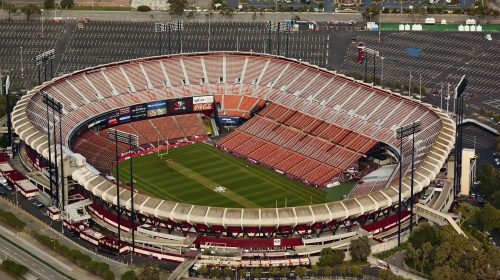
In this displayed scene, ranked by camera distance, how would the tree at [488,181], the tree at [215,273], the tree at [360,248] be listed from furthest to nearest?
the tree at [488,181]
the tree at [360,248]
the tree at [215,273]

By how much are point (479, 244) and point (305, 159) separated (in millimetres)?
38524

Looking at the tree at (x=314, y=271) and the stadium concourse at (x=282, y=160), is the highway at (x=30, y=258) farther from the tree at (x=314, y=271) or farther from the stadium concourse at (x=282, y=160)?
the tree at (x=314, y=271)

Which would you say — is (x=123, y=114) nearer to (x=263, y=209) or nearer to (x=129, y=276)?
(x=263, y=209)

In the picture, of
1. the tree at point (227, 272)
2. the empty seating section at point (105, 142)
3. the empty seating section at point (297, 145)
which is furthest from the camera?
the empty seating section at point (105, 142)

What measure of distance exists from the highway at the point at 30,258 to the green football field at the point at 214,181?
74.4 ft

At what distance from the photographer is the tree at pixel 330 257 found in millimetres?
152875

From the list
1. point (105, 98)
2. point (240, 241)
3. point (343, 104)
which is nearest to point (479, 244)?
point (240, 241)

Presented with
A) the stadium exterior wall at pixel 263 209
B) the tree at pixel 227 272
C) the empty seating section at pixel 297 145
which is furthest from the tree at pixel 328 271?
the empty seating section at pixel 297 145

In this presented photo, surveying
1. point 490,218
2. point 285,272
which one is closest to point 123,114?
point 285,272

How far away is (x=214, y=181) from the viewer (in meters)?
180

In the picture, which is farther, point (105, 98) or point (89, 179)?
point (105, 98)

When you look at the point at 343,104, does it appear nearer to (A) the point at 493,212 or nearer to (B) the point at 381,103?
(B) the point at 381,103

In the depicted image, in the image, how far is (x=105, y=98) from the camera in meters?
200

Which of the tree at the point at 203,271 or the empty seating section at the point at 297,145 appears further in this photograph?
the empty seating section at the point at 297,145
